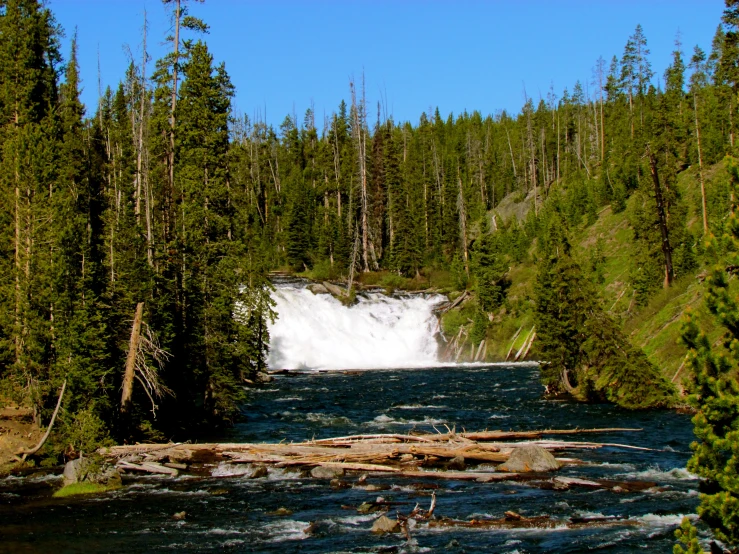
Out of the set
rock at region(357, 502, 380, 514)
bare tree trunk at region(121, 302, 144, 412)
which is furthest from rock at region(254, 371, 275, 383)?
rock at region(357, 502, 380, 514)

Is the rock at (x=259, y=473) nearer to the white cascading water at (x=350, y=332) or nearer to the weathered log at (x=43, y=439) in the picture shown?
the weathered log at (x=43, y=439)

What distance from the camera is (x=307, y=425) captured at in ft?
99.5

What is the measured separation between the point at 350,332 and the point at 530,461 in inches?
1715

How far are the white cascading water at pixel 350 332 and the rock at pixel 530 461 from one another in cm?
3628

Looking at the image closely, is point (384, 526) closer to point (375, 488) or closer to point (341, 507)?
point (341, 507)

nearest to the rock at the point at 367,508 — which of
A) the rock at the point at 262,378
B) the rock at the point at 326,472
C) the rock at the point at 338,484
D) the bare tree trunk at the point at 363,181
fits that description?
the rock at the point at 338,484

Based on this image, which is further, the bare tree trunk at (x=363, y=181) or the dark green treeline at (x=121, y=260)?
the bare tree trunk at (x=363, y=181)

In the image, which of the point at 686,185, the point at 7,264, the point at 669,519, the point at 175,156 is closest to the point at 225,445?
the point at 7,264

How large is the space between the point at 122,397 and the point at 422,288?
55230 millimetres

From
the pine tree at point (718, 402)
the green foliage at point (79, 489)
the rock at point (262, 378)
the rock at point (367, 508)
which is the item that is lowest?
the rock at point (367, 508)

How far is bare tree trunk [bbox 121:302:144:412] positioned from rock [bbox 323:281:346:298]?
43.4 m

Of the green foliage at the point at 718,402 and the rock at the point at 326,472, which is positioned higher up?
the green foliage at the point at 718,402

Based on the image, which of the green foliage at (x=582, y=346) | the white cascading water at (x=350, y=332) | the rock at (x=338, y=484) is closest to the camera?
the rock at (x=338, y=484)

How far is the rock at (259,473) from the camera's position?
850 inches
